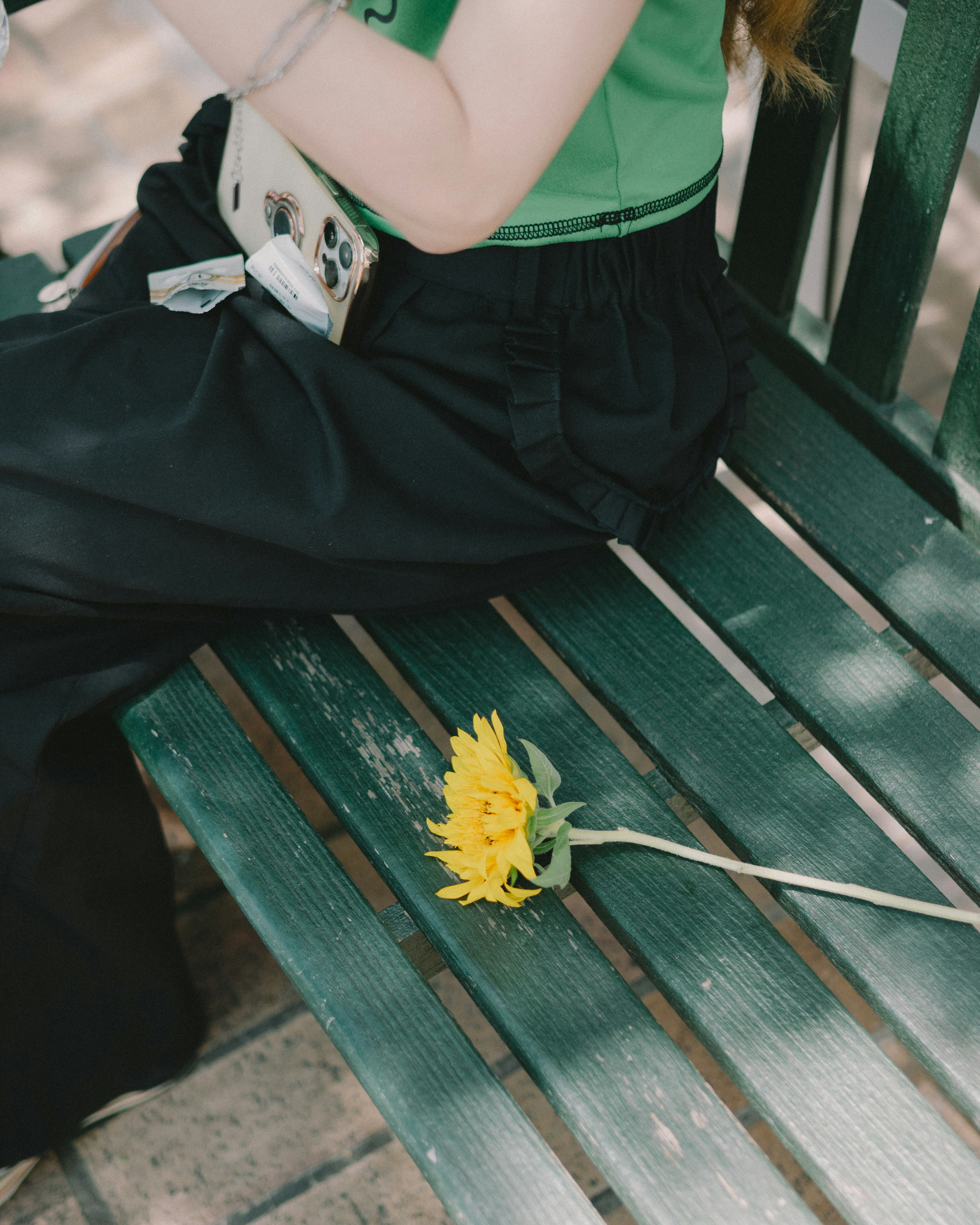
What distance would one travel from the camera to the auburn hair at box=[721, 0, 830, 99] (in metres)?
1.07

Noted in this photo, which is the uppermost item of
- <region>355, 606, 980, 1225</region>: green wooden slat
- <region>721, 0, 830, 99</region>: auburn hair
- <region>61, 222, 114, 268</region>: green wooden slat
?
<region>61, 222, 114, 268</region>: green wooden slat

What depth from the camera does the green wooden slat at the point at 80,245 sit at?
1.51 meters

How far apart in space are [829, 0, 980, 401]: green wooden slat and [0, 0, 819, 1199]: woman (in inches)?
5.0

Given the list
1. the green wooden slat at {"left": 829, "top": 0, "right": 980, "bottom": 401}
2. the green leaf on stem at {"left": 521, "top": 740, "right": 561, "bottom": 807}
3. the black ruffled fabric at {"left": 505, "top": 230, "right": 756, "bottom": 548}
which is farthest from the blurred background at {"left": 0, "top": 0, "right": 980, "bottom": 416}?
the green leaf on stem at {"left": 521, "top": 740, "right": 561, "bottom": 807}

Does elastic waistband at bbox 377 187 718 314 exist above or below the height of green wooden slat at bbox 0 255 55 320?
below

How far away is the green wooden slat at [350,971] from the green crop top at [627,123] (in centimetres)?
54

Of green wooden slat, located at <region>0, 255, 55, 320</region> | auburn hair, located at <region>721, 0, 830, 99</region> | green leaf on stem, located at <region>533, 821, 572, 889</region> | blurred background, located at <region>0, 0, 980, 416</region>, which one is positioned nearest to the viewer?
green leaf on stem, located at <region>533, 821, 572, 889</region>

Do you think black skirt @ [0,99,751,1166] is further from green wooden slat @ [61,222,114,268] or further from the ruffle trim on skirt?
green wooden slat @ [61,222,114,268]

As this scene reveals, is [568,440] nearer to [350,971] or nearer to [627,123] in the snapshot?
[627,123]

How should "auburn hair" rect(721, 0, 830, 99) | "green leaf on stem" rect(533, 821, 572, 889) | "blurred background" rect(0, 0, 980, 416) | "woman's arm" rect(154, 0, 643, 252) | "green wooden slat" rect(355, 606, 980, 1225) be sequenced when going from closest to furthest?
"woman's arm" rect(154, 0, 643, 252), "green wooden slat" rect(355, 606, 980, 1225), "green leaf on stem" rect(533, 821, 572, 889), "auburn hair" rect(721, 0, 830, 99), "blurred background" rect(0, 0, 980, 416)

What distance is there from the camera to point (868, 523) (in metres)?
1.22

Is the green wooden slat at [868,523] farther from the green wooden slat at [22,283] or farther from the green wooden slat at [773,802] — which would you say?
the green wooden slat at [22,283]

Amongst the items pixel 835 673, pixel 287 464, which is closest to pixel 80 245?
pixel 287 464

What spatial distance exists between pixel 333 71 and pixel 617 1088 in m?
0.81
